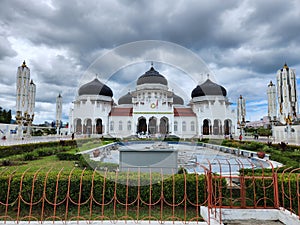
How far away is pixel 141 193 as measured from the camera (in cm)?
434

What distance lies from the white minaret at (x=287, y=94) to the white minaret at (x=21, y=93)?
90.1 feet

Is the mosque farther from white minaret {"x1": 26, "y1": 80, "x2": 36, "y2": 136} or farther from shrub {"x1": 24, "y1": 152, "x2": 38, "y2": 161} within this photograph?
shrub {"x1": 24, "y1": 152, "x2": 38, "y2": 161}

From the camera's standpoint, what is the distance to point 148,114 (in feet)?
104

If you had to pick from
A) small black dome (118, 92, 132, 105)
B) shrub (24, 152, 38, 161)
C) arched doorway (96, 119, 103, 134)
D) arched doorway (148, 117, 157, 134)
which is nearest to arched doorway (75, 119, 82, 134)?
arched doorway (96, 119, 103, 134)

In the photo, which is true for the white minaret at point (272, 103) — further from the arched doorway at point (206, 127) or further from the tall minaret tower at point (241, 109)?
the arched doorway at point (206, 127)

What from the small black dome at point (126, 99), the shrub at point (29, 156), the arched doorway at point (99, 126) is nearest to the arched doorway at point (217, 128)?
the small black dome at point (126, 99)

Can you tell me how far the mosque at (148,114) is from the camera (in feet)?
105

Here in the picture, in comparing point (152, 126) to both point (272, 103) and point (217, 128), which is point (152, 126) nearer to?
point (217, 128)

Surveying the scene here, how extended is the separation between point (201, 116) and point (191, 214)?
30062 millimetres

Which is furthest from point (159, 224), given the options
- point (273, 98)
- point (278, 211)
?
point (273, 98)

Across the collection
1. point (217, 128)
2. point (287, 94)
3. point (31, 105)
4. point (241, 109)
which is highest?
point (287, 94)

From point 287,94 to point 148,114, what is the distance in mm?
19099

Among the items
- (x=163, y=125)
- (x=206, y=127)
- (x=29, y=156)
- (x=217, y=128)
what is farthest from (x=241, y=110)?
(x=29, y=156)

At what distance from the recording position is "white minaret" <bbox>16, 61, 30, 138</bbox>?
1850 cm
